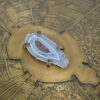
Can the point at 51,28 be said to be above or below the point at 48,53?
above

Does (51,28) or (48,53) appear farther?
(51,28)

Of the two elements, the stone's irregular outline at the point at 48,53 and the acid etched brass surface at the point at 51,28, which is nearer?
the acid etched brass surface at the point at 51,28

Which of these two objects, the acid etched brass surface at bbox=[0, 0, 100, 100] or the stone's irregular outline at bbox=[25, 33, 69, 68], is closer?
the acid etched brass surface at bbox=[0, 0, 100, 100]

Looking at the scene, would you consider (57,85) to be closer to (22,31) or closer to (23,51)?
(23,51)

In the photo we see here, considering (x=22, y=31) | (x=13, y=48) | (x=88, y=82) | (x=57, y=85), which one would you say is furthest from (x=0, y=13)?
(x=88, y=82)
